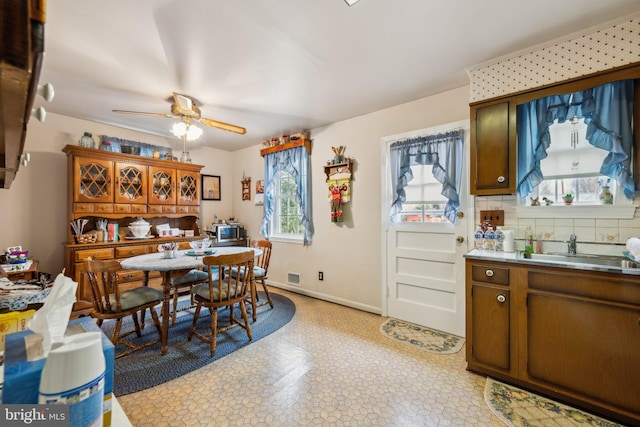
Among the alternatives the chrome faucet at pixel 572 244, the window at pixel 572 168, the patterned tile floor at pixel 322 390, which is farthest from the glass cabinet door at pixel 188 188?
the chrome faucet at pixel 572 244

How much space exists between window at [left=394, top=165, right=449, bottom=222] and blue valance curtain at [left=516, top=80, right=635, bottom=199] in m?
0.75

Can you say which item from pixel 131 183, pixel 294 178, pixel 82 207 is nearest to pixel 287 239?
pixel 294 178

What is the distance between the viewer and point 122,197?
3646 mm

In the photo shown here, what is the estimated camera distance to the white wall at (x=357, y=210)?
9.62ft

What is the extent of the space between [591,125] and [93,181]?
17.1 feet

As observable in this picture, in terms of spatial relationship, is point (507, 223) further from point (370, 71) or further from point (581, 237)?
point (370, 71)

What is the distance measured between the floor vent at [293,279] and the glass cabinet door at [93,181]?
270 centimetres

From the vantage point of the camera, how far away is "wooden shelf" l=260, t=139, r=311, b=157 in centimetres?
387

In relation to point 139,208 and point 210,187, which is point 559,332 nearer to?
point 139,208

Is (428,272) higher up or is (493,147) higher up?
(493,147)

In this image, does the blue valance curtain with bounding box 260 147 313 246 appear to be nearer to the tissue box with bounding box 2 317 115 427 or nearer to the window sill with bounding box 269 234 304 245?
the window sill with bounding box 269 234 304 245

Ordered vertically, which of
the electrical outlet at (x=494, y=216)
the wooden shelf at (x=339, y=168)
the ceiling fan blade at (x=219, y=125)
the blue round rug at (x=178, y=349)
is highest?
the ceiling fan blade at (x=219, y=125)

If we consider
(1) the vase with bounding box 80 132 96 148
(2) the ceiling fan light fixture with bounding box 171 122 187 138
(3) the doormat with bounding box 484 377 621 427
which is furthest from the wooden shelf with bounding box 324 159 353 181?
(1) the vase with bounding box 80 132 96 148

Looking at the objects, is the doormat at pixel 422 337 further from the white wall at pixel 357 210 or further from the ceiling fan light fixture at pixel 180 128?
the ceiling fan light fixture at pixel 180 128
